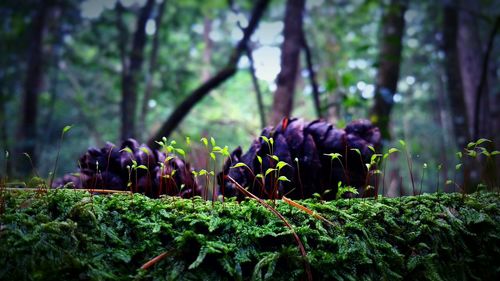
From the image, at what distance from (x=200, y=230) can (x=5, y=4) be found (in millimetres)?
9991

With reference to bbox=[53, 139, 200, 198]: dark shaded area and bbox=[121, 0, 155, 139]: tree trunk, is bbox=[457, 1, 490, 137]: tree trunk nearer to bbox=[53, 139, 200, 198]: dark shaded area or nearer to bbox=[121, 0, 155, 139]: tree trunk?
bbox=[121, 0, 155, 139]: tree trunk

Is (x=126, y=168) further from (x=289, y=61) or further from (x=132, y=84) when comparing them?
(x=132, y=84)

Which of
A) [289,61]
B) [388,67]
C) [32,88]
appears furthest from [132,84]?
[388,67]

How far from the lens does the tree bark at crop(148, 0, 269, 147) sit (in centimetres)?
473

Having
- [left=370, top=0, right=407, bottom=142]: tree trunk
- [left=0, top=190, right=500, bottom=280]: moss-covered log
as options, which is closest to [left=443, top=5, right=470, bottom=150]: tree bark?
[left=370, top=0, right=407, bottom=142]: tree trunk

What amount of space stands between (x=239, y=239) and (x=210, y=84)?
398 cm

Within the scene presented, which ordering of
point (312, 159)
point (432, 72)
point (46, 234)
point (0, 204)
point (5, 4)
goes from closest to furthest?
point (46, 234) → point (0, 204) → point (312, 159) → point (5, 4) → point (432, 72)

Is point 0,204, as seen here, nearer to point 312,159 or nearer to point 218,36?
point 312,159

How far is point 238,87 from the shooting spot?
75.0ft

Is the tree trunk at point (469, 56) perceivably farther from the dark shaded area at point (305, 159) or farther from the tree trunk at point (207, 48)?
the tree trunk at point (207, 48)

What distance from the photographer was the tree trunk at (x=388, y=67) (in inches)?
179

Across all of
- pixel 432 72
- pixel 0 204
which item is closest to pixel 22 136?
pixel 0 204

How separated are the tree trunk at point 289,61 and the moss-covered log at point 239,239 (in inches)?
107

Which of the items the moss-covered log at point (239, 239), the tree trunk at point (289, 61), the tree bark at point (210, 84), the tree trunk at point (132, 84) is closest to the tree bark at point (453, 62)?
the tree trunk at point (289, 61)
